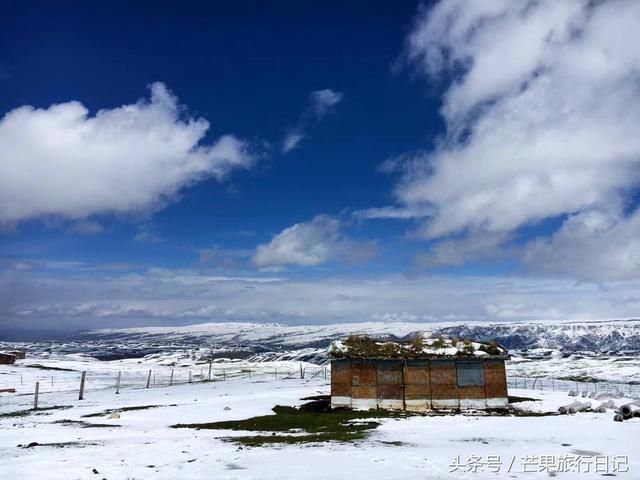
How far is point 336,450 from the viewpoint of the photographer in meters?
18.2

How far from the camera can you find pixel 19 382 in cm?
6781

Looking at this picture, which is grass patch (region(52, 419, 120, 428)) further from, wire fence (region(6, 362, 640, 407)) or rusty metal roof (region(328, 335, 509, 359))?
wire fence (region(6, 362, 640, 407))

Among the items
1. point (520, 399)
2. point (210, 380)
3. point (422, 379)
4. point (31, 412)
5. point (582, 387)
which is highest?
point (422, 379)

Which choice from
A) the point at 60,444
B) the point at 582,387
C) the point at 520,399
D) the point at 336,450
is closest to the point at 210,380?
the point at 520,399

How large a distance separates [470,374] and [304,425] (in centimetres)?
1306

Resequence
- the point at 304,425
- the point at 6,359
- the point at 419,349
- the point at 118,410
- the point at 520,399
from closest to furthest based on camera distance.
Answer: the point at 304,425 → the point at 118,410 → the point at 419,349 → the point at 520,399 → the point at 6,359

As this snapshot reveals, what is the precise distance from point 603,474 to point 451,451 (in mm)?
5368

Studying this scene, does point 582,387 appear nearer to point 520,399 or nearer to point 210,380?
point 520,399

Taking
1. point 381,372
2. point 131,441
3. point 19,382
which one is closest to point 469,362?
point 381,372

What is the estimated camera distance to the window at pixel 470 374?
3278 cm

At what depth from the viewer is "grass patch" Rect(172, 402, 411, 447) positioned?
21344mm

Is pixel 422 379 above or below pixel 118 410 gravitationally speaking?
above

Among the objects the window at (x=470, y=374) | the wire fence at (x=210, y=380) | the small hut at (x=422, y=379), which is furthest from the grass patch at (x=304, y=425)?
the wire fence at (x=210, y=380)

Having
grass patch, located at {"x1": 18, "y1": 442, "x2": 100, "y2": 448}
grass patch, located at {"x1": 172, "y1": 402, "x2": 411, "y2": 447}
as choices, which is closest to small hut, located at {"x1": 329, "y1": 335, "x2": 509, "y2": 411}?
grass patch, located at {"x1": 172, "y1": 402, "x2": 411, "y2": 447}
